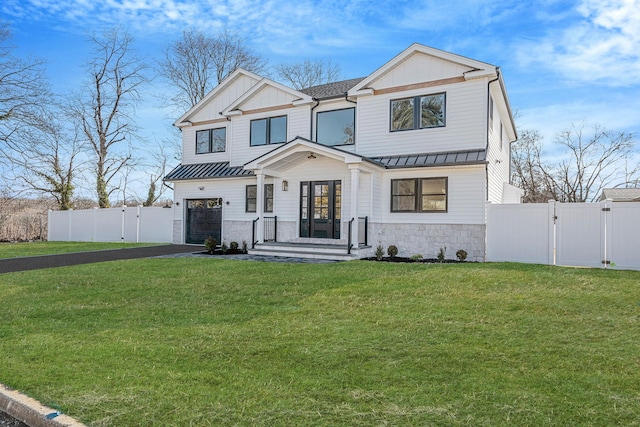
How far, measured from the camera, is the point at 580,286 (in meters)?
7.22

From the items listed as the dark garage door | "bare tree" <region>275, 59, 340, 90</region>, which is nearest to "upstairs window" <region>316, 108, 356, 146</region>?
the dark garage door

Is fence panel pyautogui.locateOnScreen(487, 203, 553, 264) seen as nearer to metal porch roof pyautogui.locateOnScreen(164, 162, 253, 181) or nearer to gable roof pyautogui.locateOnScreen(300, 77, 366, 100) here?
gable roof pyautogui.locateOnScreen(300, 77, 366, 100)

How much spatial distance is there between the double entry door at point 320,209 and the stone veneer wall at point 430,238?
1.44 m

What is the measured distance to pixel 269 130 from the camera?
52.5ft

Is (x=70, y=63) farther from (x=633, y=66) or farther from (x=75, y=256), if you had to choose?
(x=633, y=66)

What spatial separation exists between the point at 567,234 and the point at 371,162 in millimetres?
5720

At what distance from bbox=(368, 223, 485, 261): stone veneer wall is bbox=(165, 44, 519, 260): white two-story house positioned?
30 mm

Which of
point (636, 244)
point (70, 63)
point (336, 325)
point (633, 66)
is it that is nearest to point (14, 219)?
point (70, 63)

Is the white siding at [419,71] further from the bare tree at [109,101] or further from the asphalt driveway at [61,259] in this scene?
the bare tree at [109,101]

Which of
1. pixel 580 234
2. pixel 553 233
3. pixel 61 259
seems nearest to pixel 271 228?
pixel 61 259

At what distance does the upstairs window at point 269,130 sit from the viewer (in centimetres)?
1570

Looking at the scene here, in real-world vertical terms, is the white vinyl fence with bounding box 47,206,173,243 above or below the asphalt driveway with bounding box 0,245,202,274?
above

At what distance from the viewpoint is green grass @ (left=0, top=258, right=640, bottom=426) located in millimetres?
2984

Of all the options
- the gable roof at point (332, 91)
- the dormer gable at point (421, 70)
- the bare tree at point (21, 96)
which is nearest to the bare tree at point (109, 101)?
the bare tree at point (21, 96)
